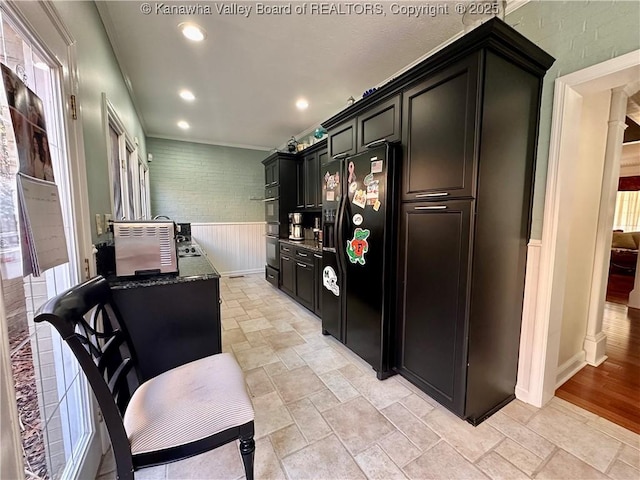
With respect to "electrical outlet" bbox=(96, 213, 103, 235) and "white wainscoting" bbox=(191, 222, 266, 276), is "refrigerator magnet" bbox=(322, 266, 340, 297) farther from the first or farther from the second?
"white wainscoting" bbox=(191, 222, 266, 276)

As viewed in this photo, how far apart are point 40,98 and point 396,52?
8.29ft

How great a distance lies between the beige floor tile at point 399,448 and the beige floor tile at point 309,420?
1.12 feet

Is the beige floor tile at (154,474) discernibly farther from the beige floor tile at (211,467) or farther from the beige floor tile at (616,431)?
the beige floor tile at (616,431)

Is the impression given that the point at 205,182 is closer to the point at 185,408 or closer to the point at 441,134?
the point at 441,134

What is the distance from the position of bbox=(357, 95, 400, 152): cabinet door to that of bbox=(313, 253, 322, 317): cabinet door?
1.43m

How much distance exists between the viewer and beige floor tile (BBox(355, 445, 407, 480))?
52.4 inches

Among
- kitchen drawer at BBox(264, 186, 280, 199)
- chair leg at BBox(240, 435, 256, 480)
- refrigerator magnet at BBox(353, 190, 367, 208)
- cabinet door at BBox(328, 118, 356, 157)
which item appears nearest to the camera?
chair leg at BBox(240, 435, 256, 480)

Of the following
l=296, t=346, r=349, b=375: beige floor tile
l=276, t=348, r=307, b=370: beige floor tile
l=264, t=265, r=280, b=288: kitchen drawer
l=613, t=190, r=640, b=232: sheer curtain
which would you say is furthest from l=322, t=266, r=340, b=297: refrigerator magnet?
l=613, t=190, r=640, b=232: sheer curtain

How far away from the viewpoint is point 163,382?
4.03ft

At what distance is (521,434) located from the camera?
1579mm

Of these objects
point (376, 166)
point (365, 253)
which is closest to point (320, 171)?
point (376, 166)

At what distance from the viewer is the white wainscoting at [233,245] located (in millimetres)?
5380

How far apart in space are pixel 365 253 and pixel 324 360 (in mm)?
1060

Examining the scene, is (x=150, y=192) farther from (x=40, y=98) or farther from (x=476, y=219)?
(x=476, y=219)
